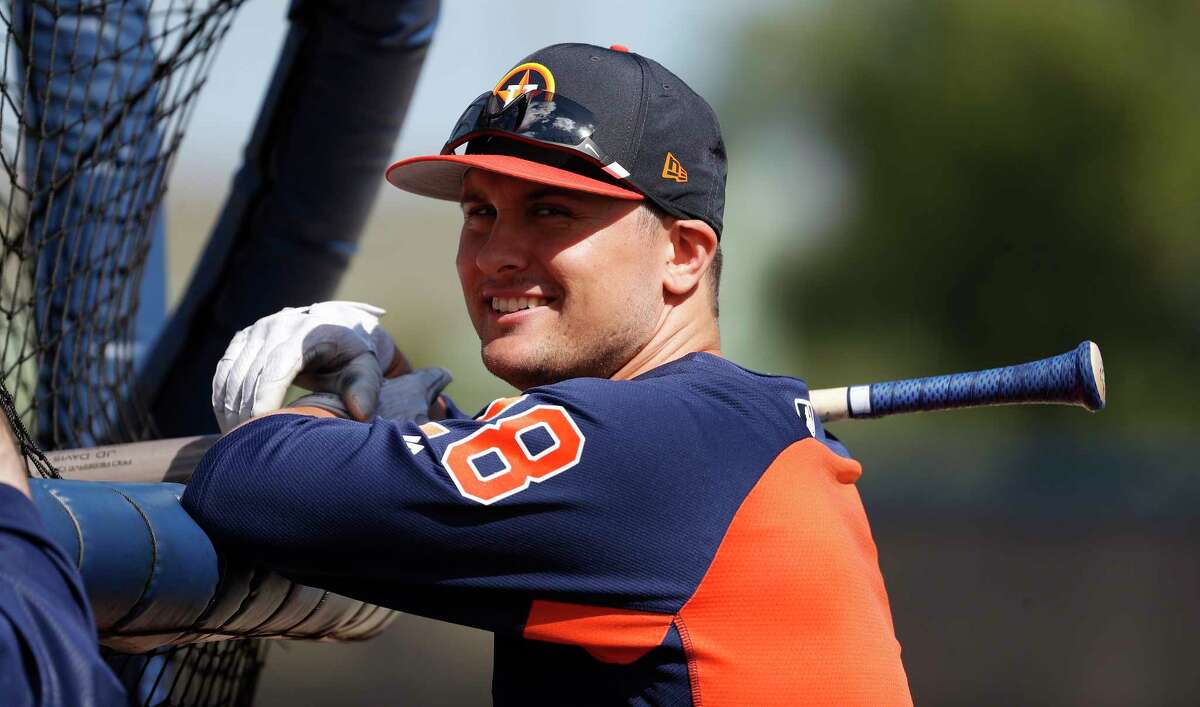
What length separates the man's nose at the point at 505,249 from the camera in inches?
68.6

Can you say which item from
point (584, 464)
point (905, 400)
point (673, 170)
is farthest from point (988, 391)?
point (584, 464)

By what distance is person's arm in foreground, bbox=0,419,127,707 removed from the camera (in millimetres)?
945

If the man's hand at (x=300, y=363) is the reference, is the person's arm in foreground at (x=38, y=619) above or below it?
below

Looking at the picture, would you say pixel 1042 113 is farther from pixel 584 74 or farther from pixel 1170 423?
pixel 584 74

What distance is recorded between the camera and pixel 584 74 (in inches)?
68.7

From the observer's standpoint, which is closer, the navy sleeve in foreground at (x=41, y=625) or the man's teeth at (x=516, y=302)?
the navy sleeve in foreground at (x=41, y=625)

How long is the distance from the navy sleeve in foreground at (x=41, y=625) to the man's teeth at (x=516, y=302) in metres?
0.79

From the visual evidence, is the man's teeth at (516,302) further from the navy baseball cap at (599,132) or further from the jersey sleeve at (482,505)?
the jersey sleeve at (482,505)

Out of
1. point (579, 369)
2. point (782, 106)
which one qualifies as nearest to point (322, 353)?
point (579, 369)

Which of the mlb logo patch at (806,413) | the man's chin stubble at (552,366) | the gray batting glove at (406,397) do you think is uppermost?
the mlb logo patch at (806,413)

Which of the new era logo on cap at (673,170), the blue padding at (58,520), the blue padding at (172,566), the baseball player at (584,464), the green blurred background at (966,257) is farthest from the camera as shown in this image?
the green blurred background at (966,257)

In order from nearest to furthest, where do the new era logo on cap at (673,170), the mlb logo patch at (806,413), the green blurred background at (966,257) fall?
1. the mlb logo patch at (806,413)
2. the new era logo on cap at (673,170)
3. the green blurred background at (966,257)

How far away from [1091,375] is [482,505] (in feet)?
2.98

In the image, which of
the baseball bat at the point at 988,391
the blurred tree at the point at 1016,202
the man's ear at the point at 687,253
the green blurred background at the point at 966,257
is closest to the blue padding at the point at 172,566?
the man's ear at the point at 687,253
